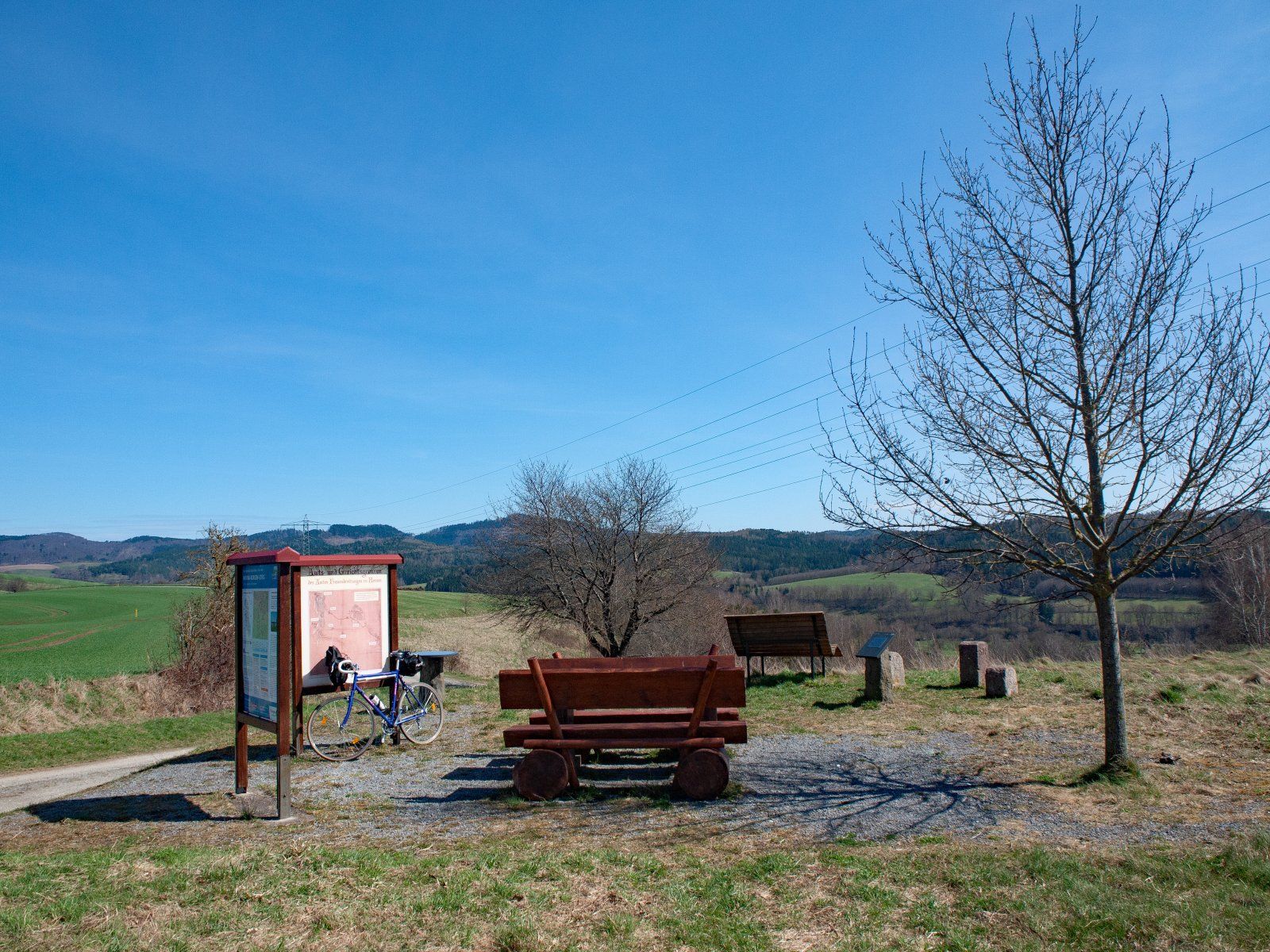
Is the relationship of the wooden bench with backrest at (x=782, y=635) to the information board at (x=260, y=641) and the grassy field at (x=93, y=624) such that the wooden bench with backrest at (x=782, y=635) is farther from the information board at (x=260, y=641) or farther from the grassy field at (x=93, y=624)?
the grassy field at (x=93, y=624)

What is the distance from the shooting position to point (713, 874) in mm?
4715

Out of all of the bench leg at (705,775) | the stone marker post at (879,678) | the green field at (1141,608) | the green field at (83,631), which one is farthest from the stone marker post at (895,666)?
the green field at (1141,608)

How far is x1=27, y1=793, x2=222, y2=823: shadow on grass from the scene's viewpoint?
22.6 feet

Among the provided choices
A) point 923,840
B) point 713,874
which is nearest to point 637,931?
point 713,874

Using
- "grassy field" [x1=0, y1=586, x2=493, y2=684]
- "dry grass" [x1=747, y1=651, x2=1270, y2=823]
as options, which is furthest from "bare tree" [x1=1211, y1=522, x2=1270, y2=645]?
"grassy field" [x1=0, y1=586, x2=493, y2=684]

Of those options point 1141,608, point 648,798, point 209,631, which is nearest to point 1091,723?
point 648,798

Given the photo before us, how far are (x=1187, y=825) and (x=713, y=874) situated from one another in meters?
3.26

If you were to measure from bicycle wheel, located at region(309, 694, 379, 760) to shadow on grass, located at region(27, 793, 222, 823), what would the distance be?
167 centimetres

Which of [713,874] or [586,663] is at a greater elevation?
[586,663]

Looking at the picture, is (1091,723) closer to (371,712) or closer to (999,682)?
(999,682)

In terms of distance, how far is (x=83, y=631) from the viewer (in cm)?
4028

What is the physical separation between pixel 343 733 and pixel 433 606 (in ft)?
159

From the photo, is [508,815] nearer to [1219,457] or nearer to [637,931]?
[637,931]

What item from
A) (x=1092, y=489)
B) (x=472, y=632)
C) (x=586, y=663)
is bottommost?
(x=472, y=632)
